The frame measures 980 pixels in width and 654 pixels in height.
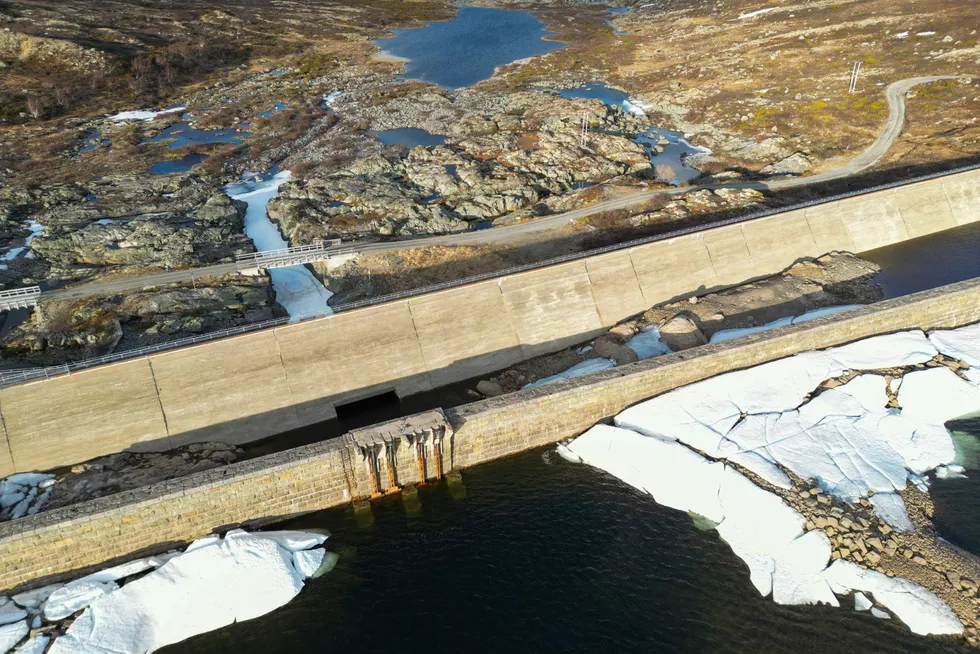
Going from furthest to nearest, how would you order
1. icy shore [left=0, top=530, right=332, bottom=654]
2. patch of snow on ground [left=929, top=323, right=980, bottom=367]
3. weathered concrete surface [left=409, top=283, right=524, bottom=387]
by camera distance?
weathered concrete surface [left=409, top=283, right=524, bottom=387], patch of snow on ground [left=929, top=323, right=980, bottom=367], icy shore [left=0, top=530, right=332, bottom=654]

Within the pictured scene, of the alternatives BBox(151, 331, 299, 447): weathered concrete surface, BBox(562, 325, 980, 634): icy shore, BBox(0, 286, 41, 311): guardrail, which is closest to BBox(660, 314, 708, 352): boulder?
BBox(562, 325, 980, 634): icy shore

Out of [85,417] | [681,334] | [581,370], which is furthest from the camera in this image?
[681,334]

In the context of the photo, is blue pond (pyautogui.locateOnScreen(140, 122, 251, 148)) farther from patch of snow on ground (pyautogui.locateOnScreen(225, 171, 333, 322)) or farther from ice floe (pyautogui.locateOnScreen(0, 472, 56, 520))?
ice floe (pyautogui.locateOnScreen(0, 472, 56, 520))

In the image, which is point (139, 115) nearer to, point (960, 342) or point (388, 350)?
point (388, 350)

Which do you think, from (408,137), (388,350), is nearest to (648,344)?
(388,350)

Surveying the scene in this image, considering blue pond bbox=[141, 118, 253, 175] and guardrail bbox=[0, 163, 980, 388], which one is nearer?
guardrail bbox=[0, 163, 980, 388]

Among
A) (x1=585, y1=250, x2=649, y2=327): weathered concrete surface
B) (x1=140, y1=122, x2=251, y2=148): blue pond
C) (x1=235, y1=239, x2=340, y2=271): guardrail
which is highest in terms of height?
(x1=140, y1=122, x2=251, y2=148): blue pond

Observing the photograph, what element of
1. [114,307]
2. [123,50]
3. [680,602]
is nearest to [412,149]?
[114,307]
